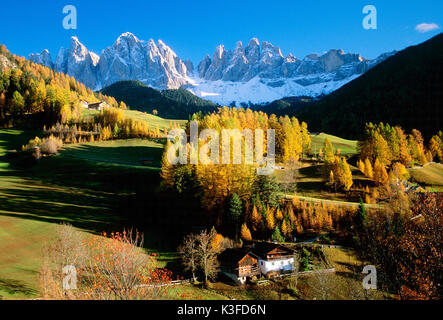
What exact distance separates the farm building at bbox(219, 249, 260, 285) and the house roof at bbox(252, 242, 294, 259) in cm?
148

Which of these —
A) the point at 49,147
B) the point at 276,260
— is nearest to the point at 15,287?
the point at 276,260

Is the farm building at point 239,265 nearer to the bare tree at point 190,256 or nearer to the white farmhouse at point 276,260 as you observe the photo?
the white farmhouse at point 276,260

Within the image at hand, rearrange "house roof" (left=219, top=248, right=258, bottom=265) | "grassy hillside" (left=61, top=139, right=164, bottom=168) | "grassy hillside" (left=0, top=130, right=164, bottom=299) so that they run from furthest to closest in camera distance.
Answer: "grassy hillside" (left=61, top=139, right=164, bottom=168)
"house roof" (left=219, top=248, right=258, bottom=265)
"grassy hillside" (left=0, top=130, right=164, bottom=299)

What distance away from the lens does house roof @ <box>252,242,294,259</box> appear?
1854 inches

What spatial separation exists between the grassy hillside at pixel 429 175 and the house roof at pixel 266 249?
53.2 meters

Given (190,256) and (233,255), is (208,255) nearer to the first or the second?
(190,256)

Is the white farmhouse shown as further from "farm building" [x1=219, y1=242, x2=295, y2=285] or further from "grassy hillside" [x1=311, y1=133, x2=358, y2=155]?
"grassy hillside" [x1=311, y1=133, x2=358, y2=155]

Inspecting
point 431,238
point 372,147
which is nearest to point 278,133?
point 372,147

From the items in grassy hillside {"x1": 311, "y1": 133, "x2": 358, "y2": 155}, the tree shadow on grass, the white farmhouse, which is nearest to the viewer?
the tree shadow on grass

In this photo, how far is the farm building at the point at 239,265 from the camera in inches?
1764

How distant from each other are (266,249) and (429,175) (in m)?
62.6

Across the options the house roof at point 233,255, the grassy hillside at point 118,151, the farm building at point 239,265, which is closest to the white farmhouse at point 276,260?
the farm building at point 239,265

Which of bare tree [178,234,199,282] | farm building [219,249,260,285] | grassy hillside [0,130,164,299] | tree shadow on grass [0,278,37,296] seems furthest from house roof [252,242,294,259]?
tree shadow on grass [0,278,37,296]
